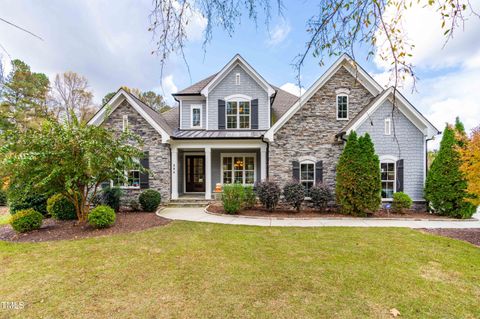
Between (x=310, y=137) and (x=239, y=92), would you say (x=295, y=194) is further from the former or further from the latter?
(x=239, y=92)

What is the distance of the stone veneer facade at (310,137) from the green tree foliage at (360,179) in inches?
54.3

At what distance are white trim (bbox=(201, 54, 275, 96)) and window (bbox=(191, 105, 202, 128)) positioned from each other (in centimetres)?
107

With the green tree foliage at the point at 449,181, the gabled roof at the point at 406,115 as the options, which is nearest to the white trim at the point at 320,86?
the gabled roof at the point at 406,115

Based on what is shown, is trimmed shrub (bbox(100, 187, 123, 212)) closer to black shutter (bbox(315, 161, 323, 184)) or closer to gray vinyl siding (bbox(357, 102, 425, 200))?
black shutter (bbox(315, 161, 323, 184))

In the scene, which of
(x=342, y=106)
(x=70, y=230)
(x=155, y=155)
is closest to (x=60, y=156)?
(x=70, y=230)

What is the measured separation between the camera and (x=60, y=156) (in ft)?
21.5

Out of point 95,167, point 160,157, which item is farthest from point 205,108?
point 95,167

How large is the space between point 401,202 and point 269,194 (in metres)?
5.72

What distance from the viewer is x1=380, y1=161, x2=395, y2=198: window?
33.0ft

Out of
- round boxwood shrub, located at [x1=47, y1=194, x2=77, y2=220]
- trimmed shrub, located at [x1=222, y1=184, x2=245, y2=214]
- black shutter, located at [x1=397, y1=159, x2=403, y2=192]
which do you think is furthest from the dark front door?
black shutter, located at [x1=397, y1=159, x2=403, y2=192]

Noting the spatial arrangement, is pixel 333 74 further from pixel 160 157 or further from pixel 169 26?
pixel 169 26

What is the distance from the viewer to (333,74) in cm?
1073

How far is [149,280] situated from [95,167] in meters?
4.64

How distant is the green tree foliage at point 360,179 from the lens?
880cm
